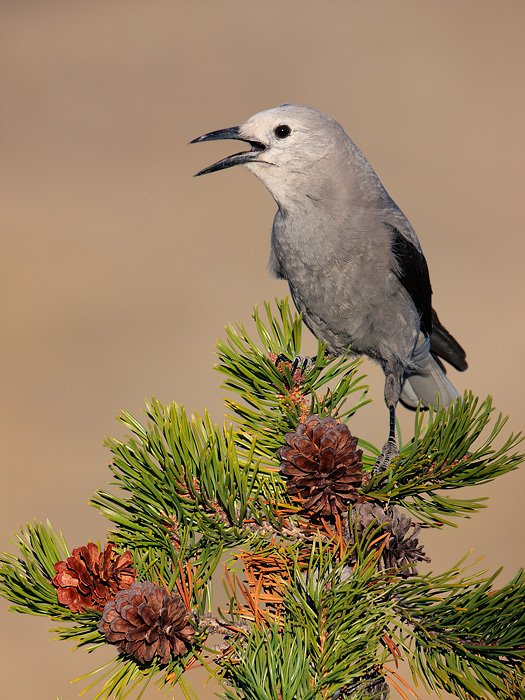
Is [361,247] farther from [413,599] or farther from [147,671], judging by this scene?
[147,671]

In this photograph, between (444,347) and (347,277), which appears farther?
(444,347)

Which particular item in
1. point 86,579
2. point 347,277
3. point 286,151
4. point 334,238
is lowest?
point 86,579

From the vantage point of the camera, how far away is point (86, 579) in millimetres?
1153

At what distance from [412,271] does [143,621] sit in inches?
84.0

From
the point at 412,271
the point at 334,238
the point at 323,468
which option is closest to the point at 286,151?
the point at 334,238

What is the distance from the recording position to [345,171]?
2795 millimetres

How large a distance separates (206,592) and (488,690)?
559 mm

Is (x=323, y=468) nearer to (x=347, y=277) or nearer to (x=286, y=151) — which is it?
(x=347, y=277)

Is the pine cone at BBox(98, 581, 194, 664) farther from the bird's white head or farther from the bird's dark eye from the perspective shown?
the bird's dark eye

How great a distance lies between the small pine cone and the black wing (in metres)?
1.53

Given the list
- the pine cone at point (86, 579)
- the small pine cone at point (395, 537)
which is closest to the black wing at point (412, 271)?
the small pine cone at point (395, 537)

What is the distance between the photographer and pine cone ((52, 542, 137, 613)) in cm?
116

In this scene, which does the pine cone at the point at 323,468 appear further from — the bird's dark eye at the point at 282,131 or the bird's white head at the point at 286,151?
the bird's dark eye at the point at 282,131

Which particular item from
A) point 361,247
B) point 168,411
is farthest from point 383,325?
point 168,411
